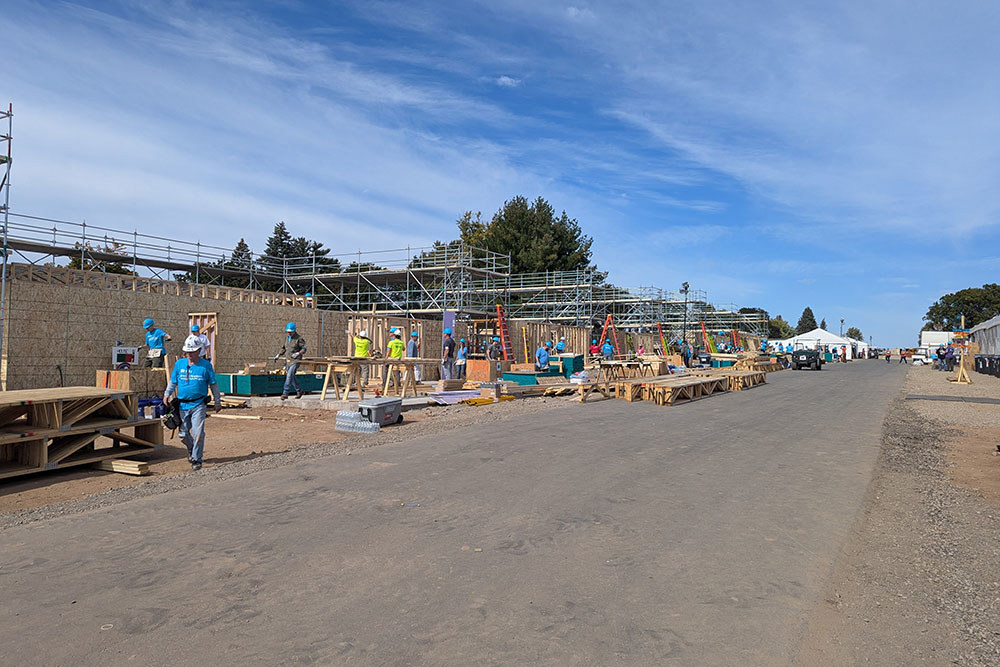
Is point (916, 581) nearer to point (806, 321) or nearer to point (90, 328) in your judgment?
point (90, 328)

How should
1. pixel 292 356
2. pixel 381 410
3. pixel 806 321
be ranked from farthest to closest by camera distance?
pixel 806 321, pixel 292 356, pixel 381 410

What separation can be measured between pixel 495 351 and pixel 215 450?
742 inches

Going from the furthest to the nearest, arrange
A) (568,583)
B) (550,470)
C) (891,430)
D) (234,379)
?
(234,379)
(891,430)
(550,470)
(568,583)

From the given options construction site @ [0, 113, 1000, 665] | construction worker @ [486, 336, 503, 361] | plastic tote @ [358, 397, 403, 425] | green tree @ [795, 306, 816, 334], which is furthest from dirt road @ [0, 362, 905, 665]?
green tree @ [795, 306, 816, 334]

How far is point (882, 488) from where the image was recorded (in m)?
8.26

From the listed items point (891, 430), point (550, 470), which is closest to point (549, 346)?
point (891, 430)

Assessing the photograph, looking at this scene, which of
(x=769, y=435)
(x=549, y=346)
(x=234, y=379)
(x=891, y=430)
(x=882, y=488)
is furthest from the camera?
(x=549, y=346)

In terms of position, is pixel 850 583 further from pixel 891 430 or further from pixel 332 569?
pixel 891 430

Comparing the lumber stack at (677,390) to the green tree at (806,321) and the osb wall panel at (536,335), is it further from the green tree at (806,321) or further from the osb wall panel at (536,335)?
the green tree at (806,321)

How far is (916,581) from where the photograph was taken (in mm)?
5031

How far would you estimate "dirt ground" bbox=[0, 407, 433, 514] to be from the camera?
8117mm

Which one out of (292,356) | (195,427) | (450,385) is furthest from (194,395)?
(450,385)

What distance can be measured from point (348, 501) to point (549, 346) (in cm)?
2625

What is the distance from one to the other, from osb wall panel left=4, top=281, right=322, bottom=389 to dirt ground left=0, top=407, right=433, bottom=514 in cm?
567
